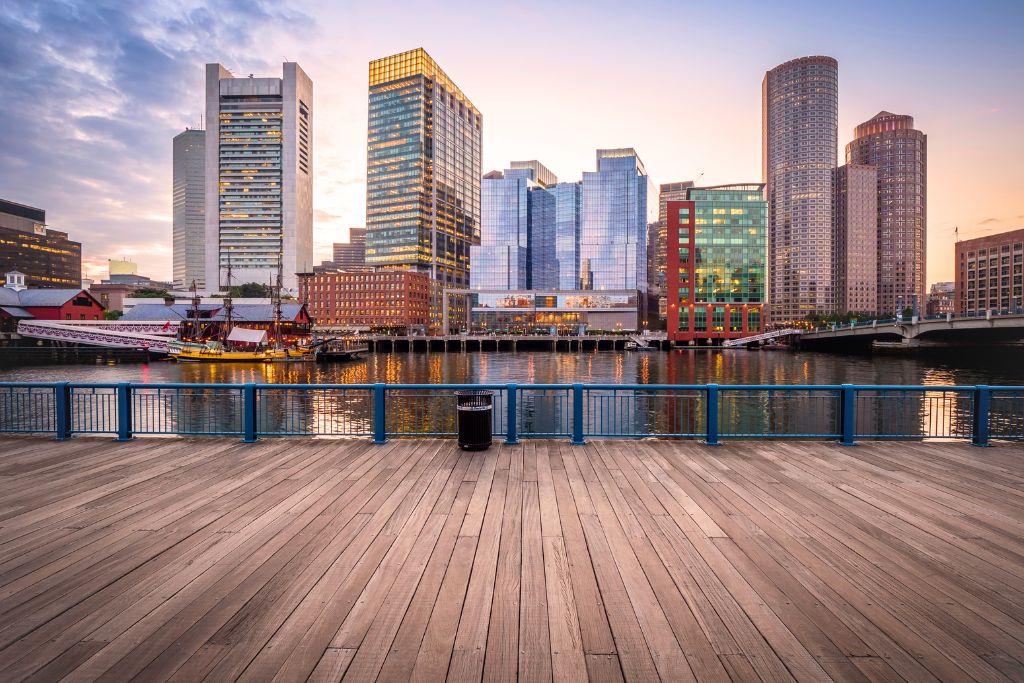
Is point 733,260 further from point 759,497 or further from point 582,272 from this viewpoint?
point 759,497

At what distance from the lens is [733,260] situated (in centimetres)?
12950

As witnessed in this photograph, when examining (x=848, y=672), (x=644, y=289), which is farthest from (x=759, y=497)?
(x=644, y=289)

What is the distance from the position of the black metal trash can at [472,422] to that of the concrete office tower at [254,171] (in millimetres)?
197855

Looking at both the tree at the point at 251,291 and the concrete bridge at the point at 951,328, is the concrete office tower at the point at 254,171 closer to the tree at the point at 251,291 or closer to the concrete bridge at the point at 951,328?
the tree at the point at 251,291

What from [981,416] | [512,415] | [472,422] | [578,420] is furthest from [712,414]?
[981,416]

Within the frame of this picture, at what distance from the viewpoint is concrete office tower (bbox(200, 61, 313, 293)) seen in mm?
186375

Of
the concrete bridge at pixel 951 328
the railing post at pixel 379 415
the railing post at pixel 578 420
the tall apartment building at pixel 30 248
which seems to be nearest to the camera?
the railing post at pixel 578 420

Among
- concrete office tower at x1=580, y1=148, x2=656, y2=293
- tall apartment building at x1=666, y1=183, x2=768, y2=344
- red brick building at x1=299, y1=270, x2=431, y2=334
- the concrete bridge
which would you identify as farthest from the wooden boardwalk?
concrete office tower at x1=580, y1=148, x2=656, y2=293

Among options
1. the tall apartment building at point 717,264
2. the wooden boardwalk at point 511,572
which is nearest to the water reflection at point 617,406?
the wooden boardwalk at point 511,572

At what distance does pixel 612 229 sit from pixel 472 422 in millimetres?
185710

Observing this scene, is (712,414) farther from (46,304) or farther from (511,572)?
(46,304)

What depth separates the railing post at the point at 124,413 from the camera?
33.8ft

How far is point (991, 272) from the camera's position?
17900cm

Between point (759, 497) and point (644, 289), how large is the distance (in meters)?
200
